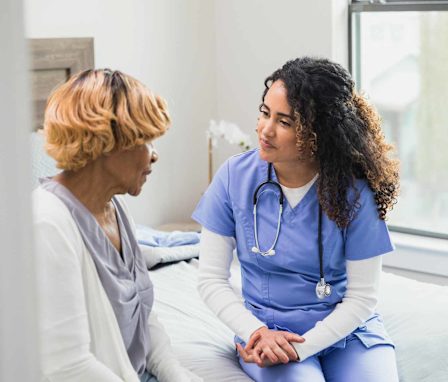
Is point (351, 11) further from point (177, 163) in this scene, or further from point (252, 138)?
point (177, 163)

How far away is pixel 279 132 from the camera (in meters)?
1.91

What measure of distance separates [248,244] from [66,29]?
61.8 inches

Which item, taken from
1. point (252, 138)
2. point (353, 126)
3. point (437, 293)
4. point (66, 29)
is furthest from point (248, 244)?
point (252, 138)

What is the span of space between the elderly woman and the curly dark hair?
Answer: 0.51m

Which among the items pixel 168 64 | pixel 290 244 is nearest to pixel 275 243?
pixel 290 244

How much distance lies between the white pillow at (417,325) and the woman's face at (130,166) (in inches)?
35.5

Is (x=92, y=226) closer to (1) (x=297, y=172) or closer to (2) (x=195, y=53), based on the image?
(1) (x=297, y=172)

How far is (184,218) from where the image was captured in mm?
3836

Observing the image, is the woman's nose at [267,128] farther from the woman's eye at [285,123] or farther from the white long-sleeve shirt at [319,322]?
the white long-sleeve shirt at [319,322]

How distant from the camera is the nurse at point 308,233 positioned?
1.88 m

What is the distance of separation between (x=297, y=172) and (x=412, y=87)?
1613 millimetres

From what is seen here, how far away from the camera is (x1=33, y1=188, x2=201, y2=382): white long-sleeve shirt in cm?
129

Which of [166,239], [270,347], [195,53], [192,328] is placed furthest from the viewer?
[195,53]

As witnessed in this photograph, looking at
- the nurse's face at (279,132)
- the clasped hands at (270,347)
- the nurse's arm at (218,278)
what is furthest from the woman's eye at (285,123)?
the clasped hands at (270,347)
